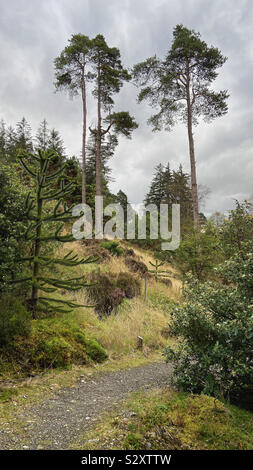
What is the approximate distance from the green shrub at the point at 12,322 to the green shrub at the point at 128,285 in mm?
4872

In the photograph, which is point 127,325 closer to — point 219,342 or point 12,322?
point 12,322

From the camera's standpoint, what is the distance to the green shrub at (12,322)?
4.04 m

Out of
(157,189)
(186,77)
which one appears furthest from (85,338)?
(157,189)

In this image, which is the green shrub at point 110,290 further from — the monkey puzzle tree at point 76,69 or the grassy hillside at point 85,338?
the monkey puzzle tree at point 76,69

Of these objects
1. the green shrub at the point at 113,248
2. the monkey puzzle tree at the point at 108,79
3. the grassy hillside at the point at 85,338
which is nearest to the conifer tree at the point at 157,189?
the monkey puzzle tree at the point at 108,79

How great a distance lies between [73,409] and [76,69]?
67.7ft

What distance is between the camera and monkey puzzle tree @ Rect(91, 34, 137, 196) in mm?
17469

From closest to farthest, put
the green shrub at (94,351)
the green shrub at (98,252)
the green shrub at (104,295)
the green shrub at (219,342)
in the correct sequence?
the green shrub at (219,342) < the green shrub at (94,351) < the green shrub at (104,295) < the green shrub at (98,252)

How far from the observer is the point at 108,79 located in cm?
1767

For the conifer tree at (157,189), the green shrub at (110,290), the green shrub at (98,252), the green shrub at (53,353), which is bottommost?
the green shrub at (53,353)

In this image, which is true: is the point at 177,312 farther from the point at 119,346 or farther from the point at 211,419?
the point at 119,346

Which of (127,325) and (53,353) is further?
(127,325)
